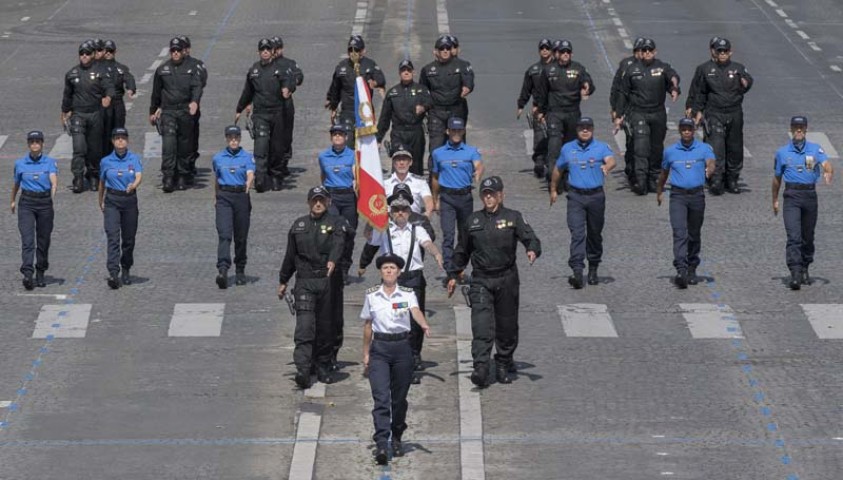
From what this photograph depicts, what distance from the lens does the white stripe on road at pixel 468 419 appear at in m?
16.8

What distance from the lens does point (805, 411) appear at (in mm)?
18219

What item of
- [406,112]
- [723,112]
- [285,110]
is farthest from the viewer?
[285,110]

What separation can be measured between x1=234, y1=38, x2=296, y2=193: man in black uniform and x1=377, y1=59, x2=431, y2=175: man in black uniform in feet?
6.00

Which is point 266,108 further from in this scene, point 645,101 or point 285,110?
point 645,101

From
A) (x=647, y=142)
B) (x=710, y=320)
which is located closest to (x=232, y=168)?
(x=710, y=320)

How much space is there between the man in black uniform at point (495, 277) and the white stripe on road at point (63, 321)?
432 cm

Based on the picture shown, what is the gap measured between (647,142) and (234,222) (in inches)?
306

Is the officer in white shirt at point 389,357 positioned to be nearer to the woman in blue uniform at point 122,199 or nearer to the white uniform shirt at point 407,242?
the white uniform shirt at point 407,242

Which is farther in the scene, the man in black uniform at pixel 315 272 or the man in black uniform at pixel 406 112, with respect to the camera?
the man in black uniform at pixel 406 112

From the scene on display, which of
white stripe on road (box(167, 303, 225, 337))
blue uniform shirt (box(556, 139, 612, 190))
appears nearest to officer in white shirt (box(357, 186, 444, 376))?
white stripe on road (box(167, 303, 225, 337))

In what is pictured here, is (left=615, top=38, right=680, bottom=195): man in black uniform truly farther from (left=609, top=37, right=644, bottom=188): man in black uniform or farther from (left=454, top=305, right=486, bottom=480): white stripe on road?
(left=454, top=305, right=486, bottom=480): white stripe on road

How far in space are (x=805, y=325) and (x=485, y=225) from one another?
162 inches

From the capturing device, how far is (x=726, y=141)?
28812mm

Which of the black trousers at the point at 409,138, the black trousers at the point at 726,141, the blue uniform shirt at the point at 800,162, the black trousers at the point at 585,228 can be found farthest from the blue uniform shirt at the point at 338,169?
the black trousers at the point at 726,141
